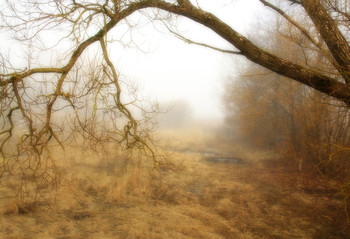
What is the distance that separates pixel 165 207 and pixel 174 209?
0.84 feet

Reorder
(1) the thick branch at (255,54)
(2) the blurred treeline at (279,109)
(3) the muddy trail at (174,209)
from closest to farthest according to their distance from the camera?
(1) the thick branch at (255,54) < (3) the muddy trail at (174,209) < (2) the blurred treeline at (279,109)

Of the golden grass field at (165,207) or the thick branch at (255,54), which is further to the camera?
the golden grass field at (165,207)

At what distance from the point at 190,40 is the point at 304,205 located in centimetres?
585

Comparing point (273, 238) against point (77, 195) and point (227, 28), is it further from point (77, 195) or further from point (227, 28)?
point (77, 195)

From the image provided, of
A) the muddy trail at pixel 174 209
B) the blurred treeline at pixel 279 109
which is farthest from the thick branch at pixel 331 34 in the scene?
the blurred treeline at pixel 279 109

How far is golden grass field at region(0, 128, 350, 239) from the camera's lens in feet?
18.6

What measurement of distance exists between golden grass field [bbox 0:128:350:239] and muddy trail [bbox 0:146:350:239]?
0.02 metres

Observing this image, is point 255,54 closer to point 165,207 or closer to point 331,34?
point 331,34

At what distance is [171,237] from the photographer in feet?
18.0

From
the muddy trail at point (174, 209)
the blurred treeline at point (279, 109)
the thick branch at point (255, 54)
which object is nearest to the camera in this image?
the thick branch at point (255, 54)

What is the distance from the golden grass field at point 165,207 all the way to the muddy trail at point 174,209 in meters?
0.02

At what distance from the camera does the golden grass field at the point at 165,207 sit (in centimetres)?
567

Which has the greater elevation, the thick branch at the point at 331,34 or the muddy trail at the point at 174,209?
the thick branch at the point at 331,34

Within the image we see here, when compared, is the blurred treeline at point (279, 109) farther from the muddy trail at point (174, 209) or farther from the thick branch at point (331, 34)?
the thick branch at point (331, 34)
